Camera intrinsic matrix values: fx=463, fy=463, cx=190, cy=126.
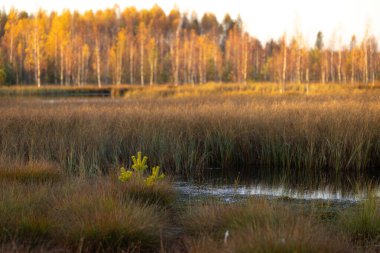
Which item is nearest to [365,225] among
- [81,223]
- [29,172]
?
[81,223]

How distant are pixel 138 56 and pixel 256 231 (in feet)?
189

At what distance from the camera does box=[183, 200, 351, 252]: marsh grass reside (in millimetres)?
3420

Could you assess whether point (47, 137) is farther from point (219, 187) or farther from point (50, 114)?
point (219, 187)

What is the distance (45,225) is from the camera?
163 inches

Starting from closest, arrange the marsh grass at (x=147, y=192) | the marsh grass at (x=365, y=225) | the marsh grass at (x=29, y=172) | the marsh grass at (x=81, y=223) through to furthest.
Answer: the marsh grass at (x=81, y=223) → the marsh grass at (x=365, y=225) → the marsh grass at (x=147, y=192) → the marsh grass at (x=29, y=172)

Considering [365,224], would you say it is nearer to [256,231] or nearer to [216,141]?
[256,231]

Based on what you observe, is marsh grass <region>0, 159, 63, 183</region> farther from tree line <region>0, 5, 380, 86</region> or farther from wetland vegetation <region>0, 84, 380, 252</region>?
tree line <region>0, 5, 380, 86</region>

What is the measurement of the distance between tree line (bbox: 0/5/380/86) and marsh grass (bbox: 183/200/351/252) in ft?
114

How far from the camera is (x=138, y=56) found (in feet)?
197

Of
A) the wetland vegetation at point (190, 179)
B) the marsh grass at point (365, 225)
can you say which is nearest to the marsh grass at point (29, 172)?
the wetland vegetation at point (190, 179)

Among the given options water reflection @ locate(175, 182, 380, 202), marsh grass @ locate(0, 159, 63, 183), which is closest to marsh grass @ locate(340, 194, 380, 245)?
water reflection @ locate(175, 182, 380, 202)

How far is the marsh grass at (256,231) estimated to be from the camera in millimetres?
3420

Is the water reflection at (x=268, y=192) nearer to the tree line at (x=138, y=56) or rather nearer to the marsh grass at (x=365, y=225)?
the marsh grass at (x=365, y=225)

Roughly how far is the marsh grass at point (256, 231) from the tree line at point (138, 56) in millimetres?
34781
